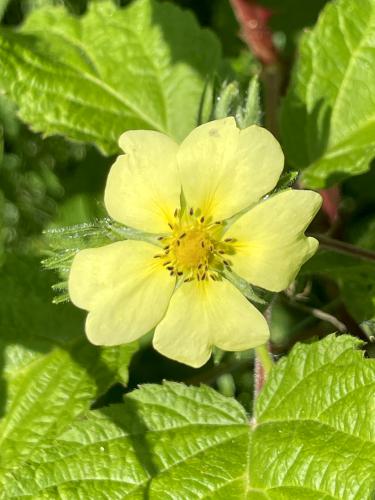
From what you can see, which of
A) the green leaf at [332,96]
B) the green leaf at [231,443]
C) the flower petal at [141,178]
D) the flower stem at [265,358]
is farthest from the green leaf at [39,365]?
the green leaf at [332,96]

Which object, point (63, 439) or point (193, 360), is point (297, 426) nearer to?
point (193, 360)

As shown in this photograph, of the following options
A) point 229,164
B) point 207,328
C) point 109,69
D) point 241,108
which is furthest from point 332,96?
point 207,328

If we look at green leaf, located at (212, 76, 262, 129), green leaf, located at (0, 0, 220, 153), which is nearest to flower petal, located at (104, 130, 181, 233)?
green leaf, located at (212, 76, 262, 129)

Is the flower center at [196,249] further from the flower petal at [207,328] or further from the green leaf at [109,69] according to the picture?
the green leaf at [109,69]

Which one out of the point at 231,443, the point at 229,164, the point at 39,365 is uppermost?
the point at 229,164

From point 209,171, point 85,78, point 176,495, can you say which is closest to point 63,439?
point 176,495

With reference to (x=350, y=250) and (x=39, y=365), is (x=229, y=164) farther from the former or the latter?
(x=39, y=365)
